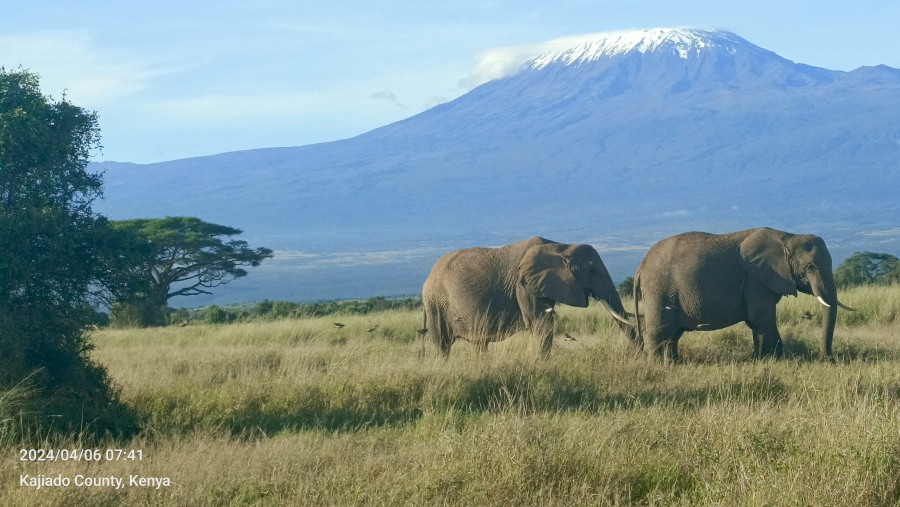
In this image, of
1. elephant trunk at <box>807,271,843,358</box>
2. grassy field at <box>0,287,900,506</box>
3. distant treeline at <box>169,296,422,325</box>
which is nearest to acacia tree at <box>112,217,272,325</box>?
distant treeline at <box>169,296,422,325</box>

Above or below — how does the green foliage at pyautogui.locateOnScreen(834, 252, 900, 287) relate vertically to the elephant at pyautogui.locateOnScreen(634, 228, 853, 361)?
below

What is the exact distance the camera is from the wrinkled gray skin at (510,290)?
1389 cm

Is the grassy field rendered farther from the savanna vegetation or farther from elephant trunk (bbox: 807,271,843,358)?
elephant trunk (bbox: 807,271,843,358)

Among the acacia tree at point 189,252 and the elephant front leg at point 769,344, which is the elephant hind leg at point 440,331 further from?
the acacia tree at point 189,252

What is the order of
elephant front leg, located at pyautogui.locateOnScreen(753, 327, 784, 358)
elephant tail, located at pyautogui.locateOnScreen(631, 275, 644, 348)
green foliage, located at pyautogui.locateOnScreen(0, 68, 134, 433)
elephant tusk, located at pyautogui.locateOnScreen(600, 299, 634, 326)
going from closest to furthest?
green foliage, located at pyautogui.locateOnScreen(0, 68, 134, 433), elephant front leg, located at pyautogui.locateOnScreen(753, 327, 784, 358), elephant tusk, located at pyautogui.locateOnScreen(600, 299, 634, 326), elephant tail, located at pyautogui.locateOnScreen(631, 275, 644, 348)

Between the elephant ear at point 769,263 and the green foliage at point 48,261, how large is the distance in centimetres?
718

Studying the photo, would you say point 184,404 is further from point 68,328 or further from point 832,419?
point 832,419

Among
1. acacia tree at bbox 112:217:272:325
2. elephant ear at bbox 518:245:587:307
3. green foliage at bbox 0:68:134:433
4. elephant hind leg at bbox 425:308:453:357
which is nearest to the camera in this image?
green foliage at bbox 0:68:134:433

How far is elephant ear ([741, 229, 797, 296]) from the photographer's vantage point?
13.3 meters

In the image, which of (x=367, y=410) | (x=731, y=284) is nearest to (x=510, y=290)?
(x=731, y=284)

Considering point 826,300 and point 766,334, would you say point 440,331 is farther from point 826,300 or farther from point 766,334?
point 826,300

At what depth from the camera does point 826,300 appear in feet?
43.1

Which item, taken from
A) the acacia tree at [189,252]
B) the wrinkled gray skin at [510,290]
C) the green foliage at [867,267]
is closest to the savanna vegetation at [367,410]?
the wrinkled gray skin at [510,290]

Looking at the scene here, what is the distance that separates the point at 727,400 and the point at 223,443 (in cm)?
403
